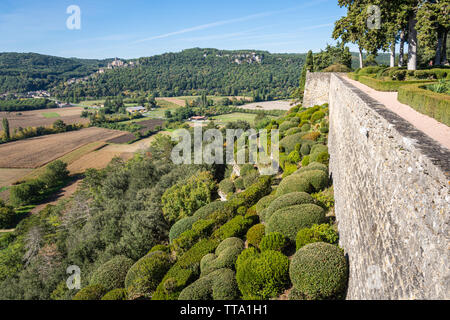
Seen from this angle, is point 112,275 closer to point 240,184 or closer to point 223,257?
point 223,257

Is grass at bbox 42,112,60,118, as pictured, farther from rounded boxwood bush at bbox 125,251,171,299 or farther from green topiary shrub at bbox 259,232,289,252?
green topiary shrub at bbox 259,232,289,252

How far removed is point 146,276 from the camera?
34.1 ft

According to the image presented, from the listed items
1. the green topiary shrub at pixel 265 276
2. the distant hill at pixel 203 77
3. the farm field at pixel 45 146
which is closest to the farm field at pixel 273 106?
the distant hill at pixel 203 77

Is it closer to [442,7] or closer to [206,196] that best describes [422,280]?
[442,7]

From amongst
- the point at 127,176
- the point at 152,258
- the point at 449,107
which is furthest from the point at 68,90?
the point at 449,107

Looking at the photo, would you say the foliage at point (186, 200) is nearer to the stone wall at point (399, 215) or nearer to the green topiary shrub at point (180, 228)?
the green topiary shrub at point (180, 228)

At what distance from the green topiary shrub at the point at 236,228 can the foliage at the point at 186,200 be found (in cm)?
770

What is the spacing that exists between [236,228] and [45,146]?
66.1m

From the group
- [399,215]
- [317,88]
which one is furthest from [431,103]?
[317,88]

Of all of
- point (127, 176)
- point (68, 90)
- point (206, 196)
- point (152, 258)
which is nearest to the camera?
point (152, 258)

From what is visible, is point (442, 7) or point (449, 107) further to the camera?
point (442, 7)

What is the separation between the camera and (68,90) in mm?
131000

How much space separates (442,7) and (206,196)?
17.3 metres

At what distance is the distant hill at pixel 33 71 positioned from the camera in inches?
4936
